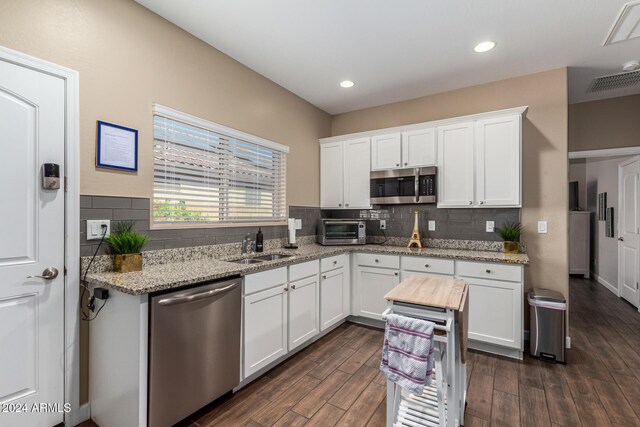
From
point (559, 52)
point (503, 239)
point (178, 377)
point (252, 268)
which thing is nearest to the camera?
point (178, 377)

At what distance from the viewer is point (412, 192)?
3.76m

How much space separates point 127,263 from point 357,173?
290cm

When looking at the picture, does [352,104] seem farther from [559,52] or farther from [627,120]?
[627,120]

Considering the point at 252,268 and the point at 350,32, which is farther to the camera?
the point at 350,32

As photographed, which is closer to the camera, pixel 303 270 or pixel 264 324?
pixel 264 324

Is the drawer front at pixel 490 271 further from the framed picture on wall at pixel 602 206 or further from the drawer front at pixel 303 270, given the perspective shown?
the framed picture on wall at pixel 602 206

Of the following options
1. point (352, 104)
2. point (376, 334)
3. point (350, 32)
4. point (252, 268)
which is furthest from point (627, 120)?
point (252, 268)

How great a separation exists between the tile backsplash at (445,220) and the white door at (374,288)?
760 millimetres

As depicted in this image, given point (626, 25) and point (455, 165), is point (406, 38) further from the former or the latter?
point (626, 25)

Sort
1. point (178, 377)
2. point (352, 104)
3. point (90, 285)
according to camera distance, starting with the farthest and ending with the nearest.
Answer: point (352, 104) → point (90, 285) → point (178, 377)

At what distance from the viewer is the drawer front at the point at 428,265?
10.5ft

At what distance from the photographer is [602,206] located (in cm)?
580

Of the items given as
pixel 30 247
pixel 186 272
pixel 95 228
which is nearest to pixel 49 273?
pixel 30 247

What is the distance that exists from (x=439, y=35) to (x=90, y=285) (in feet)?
10.8
